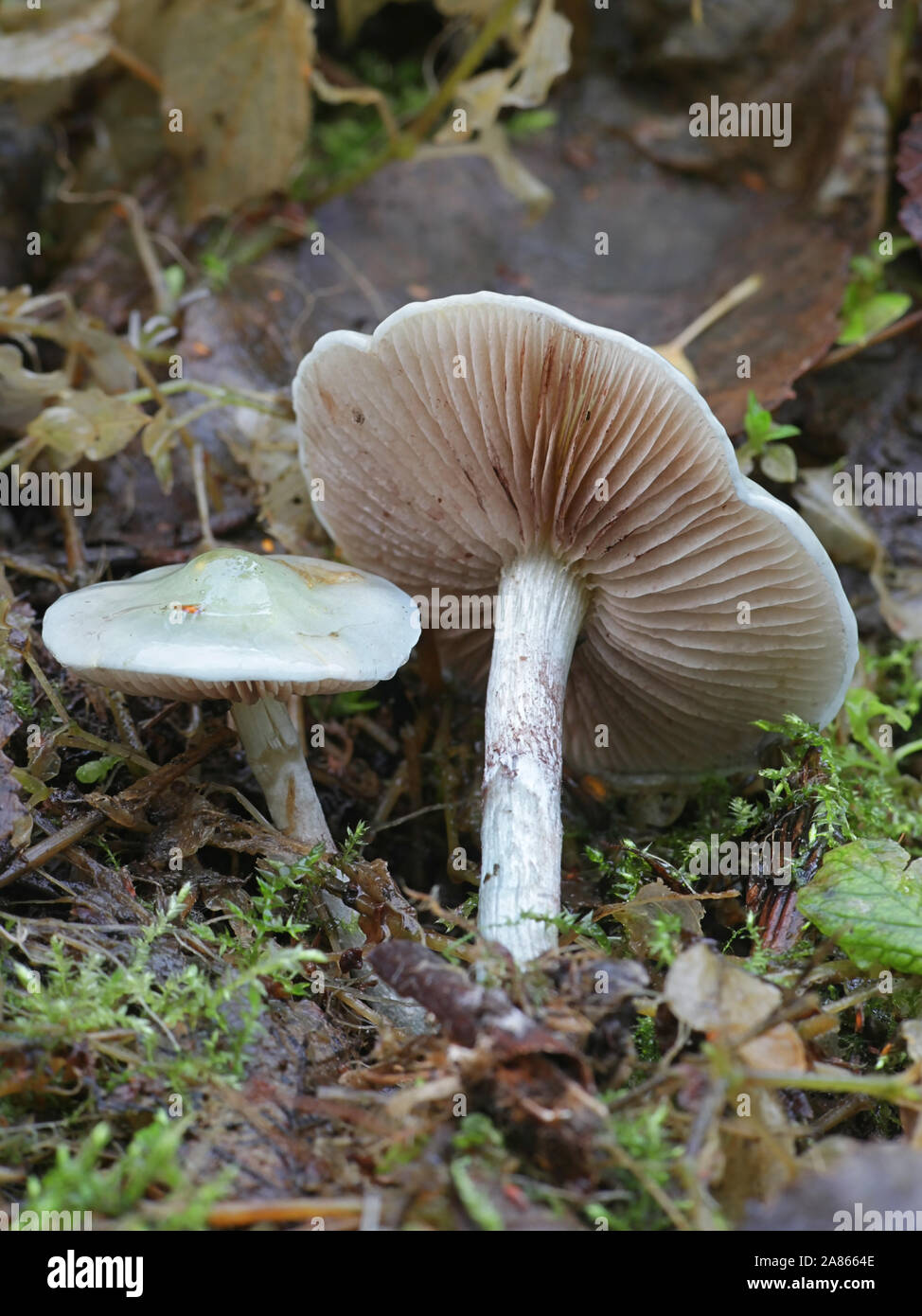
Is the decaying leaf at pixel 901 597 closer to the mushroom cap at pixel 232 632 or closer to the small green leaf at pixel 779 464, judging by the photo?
the small green leaf at pixel 779 464

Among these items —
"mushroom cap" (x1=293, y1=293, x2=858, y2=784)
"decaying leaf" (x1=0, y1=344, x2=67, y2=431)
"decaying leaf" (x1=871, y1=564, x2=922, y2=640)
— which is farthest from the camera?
"decaying leaf" (x1=871, y1=564, x2=922, y2=640)

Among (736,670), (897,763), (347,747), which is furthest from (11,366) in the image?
(897,763)

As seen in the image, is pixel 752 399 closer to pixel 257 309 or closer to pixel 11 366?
pixel 257 309

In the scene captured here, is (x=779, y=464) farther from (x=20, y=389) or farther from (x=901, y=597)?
(x=20, y=389)

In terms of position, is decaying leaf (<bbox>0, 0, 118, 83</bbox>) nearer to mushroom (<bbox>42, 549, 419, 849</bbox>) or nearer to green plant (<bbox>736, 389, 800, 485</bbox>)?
mushroom (<bbox>42, 549, 419, 849</bbox>)

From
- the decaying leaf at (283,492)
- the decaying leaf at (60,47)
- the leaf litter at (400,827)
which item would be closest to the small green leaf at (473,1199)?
the leaf litter at (400,827)

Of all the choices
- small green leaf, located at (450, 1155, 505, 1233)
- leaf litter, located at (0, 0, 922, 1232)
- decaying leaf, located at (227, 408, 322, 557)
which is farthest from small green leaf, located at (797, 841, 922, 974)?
decaying leaf, located at (227, 408, 322, 557)
